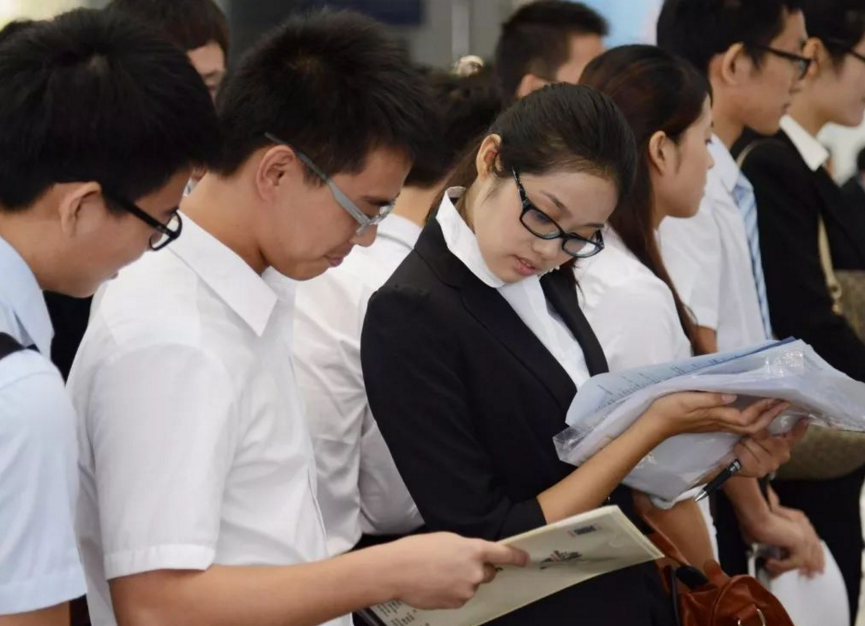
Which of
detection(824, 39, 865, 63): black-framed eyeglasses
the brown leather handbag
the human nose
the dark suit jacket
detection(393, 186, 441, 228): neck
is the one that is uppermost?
the human nose

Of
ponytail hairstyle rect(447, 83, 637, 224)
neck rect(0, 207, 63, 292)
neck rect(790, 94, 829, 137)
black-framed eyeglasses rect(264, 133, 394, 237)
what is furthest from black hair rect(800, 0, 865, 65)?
neck rect(0, 207, 63, 292)

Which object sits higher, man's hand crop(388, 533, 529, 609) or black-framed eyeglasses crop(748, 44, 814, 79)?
black-framed eyeglasses crop(748, 44, 814, 79)

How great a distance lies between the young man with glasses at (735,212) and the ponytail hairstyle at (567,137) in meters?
0.77

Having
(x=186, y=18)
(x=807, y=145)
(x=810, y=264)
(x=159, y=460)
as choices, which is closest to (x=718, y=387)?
(x=159, y=460)

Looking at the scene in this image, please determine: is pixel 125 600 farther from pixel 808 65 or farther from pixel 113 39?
pixel 808 65

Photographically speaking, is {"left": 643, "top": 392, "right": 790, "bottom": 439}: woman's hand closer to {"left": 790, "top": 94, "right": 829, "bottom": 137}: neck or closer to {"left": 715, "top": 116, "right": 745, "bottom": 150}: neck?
{"left": 715, "top": 116, "right": 745, "bottom": 150}: neck

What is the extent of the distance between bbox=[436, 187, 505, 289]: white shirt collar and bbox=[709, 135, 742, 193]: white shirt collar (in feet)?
3.89

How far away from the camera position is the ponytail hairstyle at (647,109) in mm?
2357

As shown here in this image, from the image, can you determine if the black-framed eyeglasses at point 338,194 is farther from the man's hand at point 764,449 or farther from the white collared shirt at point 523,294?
the man's hand at point 764,449

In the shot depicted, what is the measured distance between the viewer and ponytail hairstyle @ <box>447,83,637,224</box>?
5.97 feet

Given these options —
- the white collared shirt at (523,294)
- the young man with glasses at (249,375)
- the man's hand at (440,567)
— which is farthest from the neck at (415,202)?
the man's hand at (440,567)

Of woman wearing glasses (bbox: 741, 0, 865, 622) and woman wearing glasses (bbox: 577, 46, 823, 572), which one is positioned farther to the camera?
woman wearing glasses (bbox: 741, 0, 865, 622)

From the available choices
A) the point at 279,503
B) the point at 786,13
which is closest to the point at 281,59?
the point at 279,503

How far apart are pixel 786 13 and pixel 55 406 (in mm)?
2442
